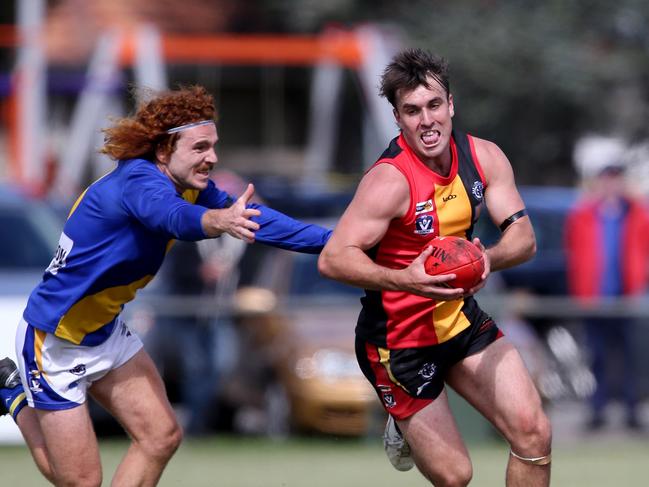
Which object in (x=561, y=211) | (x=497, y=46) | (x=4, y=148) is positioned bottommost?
(x=4, y=148)

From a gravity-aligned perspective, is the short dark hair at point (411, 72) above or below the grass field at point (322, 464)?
above

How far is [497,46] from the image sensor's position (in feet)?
57.2

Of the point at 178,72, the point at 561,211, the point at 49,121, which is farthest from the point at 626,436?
the point at 49,121

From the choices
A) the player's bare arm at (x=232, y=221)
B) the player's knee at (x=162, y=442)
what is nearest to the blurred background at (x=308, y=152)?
the player's bare arm at (x=232, y=221)

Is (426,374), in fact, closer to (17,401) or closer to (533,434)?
(533,434)

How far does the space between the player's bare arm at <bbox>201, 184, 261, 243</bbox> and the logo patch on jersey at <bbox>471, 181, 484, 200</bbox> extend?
102 cm

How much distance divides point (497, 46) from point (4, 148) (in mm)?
9907

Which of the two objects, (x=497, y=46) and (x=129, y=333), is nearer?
(x=129, y=333)

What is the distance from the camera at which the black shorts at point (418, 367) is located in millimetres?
6023

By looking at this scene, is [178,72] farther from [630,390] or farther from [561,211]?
[630,390]

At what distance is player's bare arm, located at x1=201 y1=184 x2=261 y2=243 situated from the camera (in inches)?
214

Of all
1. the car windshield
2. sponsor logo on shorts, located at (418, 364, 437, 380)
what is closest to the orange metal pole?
the car windshield

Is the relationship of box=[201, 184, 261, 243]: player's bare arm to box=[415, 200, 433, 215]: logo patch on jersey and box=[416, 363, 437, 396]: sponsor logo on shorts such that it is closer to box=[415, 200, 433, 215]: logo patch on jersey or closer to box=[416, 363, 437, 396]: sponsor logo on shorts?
box=[415, 200, 433, 215]: logo patch on jersey

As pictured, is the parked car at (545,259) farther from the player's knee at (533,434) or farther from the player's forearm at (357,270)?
the player's forearm at (357,270)
